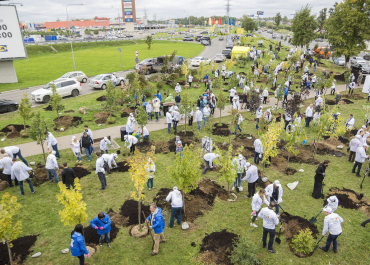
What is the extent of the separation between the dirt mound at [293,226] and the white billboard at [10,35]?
32.3 metres

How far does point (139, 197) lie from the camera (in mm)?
7750

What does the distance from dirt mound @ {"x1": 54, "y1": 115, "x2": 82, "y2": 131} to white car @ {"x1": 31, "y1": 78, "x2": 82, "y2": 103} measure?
185 inches

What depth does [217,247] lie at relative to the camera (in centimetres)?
769

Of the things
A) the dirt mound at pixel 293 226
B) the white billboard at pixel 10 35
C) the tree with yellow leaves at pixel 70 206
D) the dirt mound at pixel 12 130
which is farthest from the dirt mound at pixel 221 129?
the white billboard at pixel 10 35

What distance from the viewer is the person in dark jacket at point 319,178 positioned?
9977 mm

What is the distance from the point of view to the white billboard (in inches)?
1045

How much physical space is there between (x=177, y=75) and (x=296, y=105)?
647 inches

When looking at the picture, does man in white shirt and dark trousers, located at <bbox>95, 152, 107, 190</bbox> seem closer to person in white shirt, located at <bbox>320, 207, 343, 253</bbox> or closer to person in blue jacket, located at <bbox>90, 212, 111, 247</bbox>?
person in blue jacket, located at <bbox>90, 212, 111, 247</bbox>

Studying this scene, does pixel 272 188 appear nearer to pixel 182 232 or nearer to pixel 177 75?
pixel 182 232

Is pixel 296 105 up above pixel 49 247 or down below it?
above

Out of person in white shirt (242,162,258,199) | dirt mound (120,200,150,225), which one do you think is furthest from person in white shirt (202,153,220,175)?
dirt mound (120,200,150,225)

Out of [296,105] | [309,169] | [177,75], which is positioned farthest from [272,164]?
[177,75]

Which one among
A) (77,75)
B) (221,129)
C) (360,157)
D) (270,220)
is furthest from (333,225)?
(77,75)

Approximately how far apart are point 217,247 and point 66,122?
1506 cm
